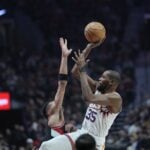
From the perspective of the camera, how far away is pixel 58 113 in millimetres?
8945

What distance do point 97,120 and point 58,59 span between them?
48.3 ft

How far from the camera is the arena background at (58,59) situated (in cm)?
1870

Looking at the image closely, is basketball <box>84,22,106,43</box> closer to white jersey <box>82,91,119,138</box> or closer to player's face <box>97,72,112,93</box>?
player's face <box>97,72,112,93</box>

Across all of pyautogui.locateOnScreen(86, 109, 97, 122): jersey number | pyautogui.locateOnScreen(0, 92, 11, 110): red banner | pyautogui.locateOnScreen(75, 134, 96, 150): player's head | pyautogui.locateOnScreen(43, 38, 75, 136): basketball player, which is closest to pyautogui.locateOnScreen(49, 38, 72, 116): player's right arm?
pyautogui.locateOnScreen(43, 38, 75, 136): basketball player

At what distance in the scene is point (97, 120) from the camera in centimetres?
888

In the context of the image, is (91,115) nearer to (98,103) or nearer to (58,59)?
(98,103)

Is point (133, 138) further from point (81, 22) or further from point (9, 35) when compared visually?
point (9, 35)

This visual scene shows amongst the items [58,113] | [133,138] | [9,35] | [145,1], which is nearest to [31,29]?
[9,35]

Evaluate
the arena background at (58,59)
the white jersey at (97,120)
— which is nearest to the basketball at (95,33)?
the white jersey at (97,120)

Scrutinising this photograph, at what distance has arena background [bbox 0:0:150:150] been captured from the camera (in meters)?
18.7

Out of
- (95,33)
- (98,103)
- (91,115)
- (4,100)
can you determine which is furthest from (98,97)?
(4,100)

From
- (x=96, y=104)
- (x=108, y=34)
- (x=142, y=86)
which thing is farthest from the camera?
(x=108, y=34)

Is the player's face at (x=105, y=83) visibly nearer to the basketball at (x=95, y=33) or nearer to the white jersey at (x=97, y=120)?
the white jersey at (x=97, y=120)

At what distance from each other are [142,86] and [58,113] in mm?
13260
